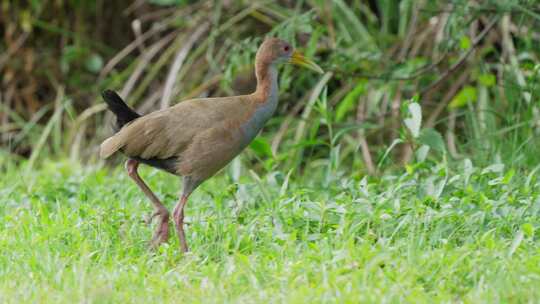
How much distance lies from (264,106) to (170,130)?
525 millimetres

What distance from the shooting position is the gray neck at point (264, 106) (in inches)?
198

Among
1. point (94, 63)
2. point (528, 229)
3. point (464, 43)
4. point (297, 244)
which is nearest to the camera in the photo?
point (528, 229)

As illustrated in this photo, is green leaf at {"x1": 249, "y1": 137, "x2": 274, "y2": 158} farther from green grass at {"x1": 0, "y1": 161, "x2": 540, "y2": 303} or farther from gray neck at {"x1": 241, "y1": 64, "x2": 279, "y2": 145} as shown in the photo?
gray neck at {"x1": 241, "y1": 64, "x2": 279, "y2": 145}

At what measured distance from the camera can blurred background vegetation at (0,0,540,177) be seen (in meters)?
6.43

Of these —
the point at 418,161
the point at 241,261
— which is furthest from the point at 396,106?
the point at 241,261

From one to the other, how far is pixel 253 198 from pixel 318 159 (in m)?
3.00

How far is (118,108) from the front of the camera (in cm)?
519

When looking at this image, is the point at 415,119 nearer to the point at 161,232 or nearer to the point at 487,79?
the point at 161,232

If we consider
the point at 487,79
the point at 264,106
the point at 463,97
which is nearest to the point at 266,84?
the point at 264,106

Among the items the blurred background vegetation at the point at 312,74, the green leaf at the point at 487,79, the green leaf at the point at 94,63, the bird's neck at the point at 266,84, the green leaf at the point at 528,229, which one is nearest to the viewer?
the green leaf at the point at 528,229

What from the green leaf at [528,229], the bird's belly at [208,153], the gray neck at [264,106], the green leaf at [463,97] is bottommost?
the green leaf at [463,97]

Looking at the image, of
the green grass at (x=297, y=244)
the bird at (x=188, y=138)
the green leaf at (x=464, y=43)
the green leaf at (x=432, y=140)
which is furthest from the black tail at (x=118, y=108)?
the green leaf at (x=464, y=43)

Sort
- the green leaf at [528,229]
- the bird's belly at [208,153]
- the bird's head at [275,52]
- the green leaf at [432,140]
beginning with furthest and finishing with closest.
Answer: the green leaf at [432,140], the bird's head at [275,52], the bird's belly at [208,153], the green leaf at [528,229]

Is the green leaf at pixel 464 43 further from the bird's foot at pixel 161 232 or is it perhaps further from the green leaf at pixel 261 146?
the bird's foot at pixel 161 232
